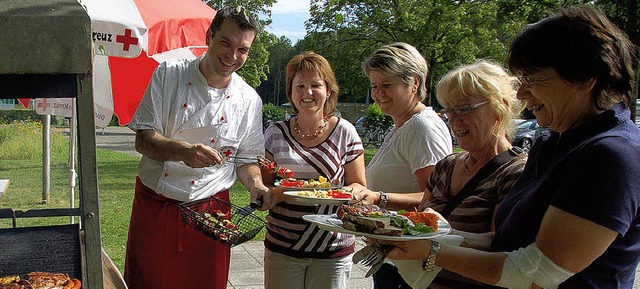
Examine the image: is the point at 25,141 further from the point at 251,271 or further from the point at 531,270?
the point at 531,270

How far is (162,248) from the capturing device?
2.91 m

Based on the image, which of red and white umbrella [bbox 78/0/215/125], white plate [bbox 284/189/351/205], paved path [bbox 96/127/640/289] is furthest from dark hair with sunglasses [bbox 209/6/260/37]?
paved path [bbox 96/127/640/289]

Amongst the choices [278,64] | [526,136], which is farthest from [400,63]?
[278,64]

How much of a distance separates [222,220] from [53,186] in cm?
830

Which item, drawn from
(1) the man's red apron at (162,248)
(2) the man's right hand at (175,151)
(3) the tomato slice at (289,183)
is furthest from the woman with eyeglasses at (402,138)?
(1) the man's red apron at (162,248)

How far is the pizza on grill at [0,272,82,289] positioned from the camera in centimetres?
196

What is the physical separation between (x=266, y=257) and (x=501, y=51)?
766 inches

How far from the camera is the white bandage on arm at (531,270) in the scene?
147 cm

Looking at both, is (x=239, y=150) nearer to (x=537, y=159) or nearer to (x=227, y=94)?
(x=227, y=94)

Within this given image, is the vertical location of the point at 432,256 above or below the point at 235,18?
below

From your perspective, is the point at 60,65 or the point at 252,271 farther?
the point at 252,271

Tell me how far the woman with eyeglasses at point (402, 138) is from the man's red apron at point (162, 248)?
3.03 feet

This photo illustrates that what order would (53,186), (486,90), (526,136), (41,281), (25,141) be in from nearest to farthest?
Result: 1. (41,281)
2. (486,90)
3. (25,141)
4. (53,186)
5. (526,136)

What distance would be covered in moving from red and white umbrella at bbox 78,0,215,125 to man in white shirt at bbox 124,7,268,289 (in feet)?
3.80
